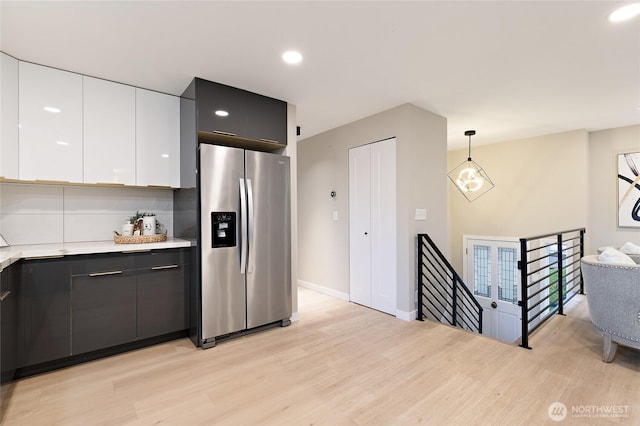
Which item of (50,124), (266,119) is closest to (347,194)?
(266,119)

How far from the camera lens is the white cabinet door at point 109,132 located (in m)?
2.63

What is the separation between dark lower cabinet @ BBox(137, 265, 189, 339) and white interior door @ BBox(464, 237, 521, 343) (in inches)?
207

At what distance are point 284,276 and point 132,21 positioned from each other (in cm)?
243

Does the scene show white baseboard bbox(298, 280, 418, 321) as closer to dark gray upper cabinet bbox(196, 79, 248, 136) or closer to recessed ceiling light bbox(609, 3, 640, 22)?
dark gray upper cabinet bbox(196, 79, 248, 136)

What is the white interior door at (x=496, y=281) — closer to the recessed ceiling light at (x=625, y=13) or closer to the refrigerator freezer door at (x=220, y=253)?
the recessed ceiling light at (x=625, y=13)

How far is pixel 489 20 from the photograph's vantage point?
195cm

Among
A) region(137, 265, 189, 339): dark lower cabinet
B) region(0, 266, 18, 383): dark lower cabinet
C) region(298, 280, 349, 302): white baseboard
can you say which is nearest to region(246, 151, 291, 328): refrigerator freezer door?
region(137, 265, 189, 339): dark lower cabinet

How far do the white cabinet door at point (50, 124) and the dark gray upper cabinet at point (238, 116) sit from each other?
3.20ft

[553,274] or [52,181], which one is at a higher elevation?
[52,181]

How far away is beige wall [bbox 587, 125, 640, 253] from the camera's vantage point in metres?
4.34

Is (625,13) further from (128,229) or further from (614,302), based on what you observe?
(128,229)

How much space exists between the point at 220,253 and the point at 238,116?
1.33 m

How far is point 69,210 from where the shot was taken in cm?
277

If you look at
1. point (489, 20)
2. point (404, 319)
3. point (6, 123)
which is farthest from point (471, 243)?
point (6, 123)
